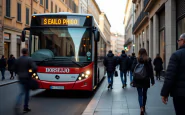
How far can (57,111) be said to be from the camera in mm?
8266

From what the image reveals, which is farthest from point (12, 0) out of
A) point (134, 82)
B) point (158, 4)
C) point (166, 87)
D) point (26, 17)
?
point (166, 87)

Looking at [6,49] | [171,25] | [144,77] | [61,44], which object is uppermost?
[171,25]

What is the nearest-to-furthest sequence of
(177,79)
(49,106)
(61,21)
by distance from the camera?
(177,79) < (49,106) < (61,21)

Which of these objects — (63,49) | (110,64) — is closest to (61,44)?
(63,49)

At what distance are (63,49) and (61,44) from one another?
23cm

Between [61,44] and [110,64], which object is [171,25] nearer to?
[110,64]

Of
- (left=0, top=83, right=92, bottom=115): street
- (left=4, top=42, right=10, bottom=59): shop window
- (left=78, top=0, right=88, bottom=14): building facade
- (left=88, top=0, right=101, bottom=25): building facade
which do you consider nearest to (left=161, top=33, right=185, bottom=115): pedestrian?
(left=0, top=83, right=92, bottom=115): street

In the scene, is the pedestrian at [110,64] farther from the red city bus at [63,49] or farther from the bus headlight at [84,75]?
the bus headlight at [84,75]

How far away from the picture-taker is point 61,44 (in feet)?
35.0

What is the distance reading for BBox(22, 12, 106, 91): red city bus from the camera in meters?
10.5

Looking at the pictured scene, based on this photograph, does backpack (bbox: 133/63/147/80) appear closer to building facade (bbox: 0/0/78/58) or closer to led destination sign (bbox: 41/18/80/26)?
led destination sign (bbox: 41/18/80/26)

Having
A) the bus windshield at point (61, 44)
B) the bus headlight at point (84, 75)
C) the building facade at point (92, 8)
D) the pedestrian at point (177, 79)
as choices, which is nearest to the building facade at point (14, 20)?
the bus windshield at point (61, 44)

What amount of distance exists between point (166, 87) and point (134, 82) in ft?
10.2

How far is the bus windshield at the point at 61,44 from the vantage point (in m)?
10.6
